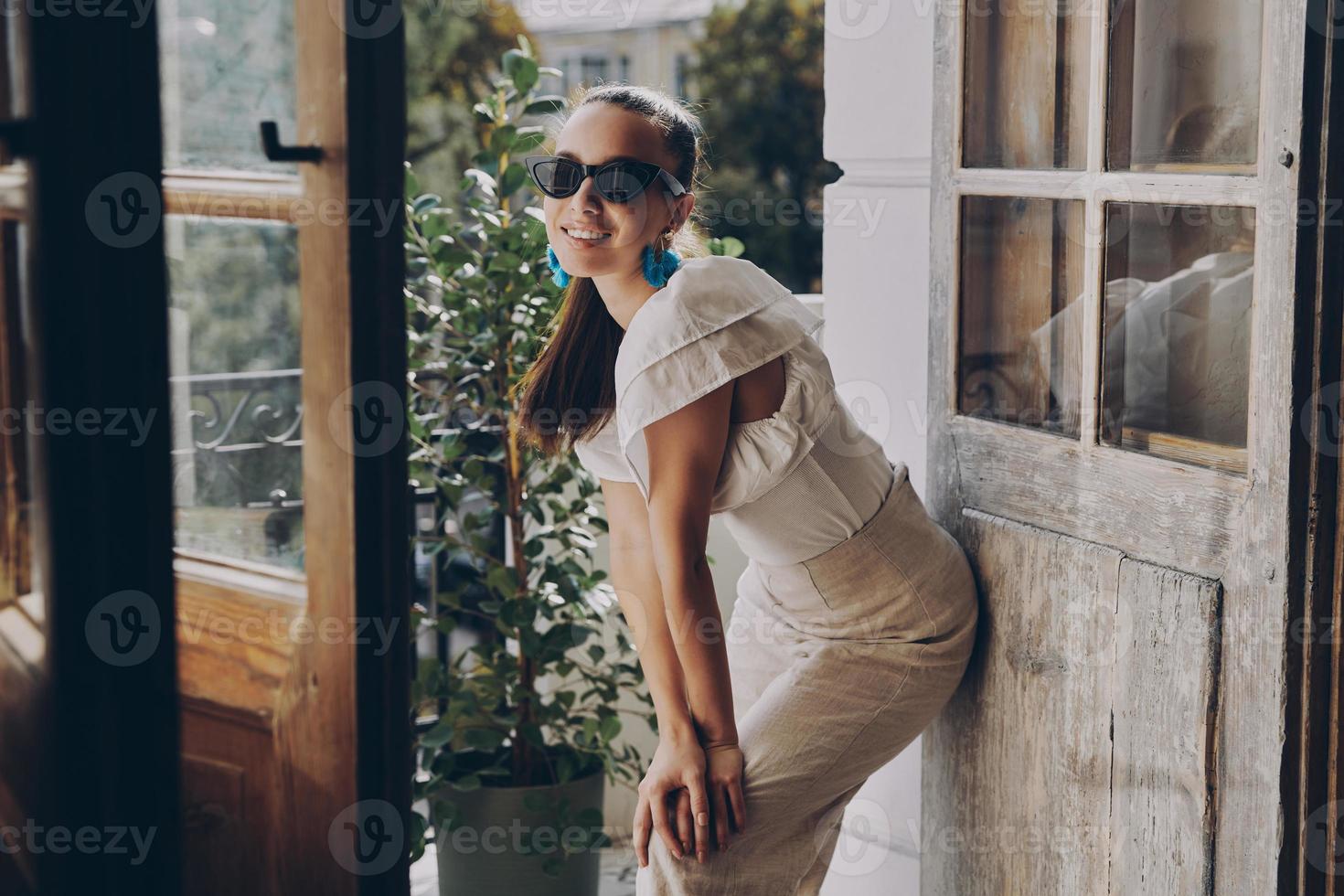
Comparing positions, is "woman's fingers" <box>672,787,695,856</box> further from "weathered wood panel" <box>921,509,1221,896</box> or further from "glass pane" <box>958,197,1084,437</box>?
"glass pane" <box>958,197,1084,437</box>

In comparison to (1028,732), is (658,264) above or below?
above

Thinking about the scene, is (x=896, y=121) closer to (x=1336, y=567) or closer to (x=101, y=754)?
(x=1336, y=567)

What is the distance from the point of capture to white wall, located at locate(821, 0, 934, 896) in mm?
2340

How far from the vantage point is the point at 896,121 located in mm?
2369

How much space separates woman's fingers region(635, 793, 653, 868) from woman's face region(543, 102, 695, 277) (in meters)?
0.73

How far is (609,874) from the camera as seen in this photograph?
10.7 feet

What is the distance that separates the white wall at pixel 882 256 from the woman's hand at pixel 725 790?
62 centimetres

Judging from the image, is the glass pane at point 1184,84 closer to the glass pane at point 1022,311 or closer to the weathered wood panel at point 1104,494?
the glass pane at point 1022,311

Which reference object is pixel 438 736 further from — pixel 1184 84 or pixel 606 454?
pixel 1184 84

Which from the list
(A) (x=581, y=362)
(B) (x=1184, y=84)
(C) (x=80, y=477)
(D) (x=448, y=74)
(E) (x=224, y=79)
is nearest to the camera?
(C) (x=80, y=477)

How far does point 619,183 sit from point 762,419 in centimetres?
37

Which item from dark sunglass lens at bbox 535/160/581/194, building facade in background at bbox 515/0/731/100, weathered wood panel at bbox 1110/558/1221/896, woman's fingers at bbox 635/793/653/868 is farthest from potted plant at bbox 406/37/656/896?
building facade in background at bbox 515/0/731/100

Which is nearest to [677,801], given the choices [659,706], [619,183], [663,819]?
[663,819]

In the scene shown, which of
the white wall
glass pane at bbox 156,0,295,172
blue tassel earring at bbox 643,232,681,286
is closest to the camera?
glass pane at bbox 156,0,295,172
